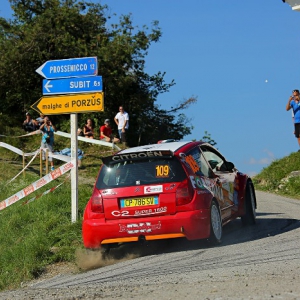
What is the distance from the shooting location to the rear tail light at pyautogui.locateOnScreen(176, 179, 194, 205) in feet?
35.9

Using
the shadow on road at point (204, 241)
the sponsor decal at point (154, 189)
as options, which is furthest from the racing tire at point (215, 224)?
the sponsor decal at point (154, 189)

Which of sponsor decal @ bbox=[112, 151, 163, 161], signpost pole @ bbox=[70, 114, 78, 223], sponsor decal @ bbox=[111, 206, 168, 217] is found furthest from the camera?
signpost pole @ bbox=[70, 114, 78, 223]

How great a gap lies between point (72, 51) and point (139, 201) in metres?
27.3

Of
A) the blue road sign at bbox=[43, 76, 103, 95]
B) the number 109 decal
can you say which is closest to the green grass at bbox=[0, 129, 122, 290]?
the number 109 decal

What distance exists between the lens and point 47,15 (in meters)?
37.6

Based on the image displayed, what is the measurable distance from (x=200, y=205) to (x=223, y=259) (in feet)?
4.43

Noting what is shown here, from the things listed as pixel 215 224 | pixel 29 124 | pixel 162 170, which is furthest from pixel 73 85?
pixel 29 124

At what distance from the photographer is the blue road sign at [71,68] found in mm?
Answer: 13859

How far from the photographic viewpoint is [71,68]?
45.9 feet

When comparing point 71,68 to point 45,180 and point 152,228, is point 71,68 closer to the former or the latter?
point 45,180

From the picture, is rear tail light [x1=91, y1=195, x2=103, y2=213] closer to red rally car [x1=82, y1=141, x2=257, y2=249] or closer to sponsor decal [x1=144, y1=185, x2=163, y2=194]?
red rally car [x1=82, y1=141, x2=257, y2=249]

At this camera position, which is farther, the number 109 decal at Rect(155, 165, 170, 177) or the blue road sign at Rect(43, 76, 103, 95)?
the blue road sign at Rect(43, 76, 103, 95)

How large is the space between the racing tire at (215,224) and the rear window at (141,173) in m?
0.75

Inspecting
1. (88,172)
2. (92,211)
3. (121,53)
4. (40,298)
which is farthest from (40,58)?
(40,298)
